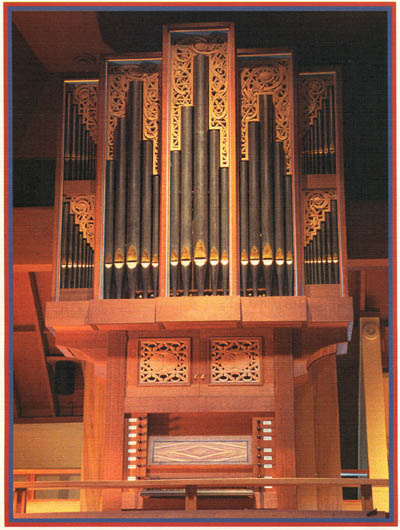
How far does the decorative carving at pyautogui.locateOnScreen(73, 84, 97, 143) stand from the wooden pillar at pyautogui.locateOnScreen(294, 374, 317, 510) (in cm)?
339

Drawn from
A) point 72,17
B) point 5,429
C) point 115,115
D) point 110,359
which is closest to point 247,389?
point 110,359

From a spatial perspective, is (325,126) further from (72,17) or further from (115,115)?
(72,17)

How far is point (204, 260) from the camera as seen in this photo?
683 centimetres

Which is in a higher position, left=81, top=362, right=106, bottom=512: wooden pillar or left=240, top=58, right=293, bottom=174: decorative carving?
left=240, top=58, right=293, bottom=174: decorative carving

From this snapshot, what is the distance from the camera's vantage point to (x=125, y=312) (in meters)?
6.80

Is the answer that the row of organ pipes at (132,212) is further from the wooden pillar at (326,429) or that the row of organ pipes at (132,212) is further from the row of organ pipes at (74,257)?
the wooden pillar at (326,429)

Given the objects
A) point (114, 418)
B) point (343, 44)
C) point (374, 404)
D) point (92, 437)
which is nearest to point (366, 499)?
point (114, 418)

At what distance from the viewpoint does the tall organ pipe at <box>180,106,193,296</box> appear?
6855 millimetres

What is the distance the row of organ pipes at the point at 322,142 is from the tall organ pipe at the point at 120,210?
159 centimetres

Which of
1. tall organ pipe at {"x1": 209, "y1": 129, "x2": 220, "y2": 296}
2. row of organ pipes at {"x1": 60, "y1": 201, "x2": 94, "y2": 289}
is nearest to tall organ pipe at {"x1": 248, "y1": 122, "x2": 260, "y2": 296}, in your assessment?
tall organ pipe at {"x1": 209, "y1": 129, "x2": 220, "y2": 296}

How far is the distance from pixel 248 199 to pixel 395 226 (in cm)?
170

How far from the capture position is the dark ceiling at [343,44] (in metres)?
7.89

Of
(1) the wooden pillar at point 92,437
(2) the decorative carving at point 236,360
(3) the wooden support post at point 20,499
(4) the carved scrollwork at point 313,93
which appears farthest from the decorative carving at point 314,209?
(1) the wooden pillar at point 92,437

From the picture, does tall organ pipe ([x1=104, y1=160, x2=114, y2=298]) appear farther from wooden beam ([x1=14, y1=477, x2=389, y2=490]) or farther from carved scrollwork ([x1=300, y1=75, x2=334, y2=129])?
carved scrollwork ([x1=300, y1=75, x2=334, y2=129])
